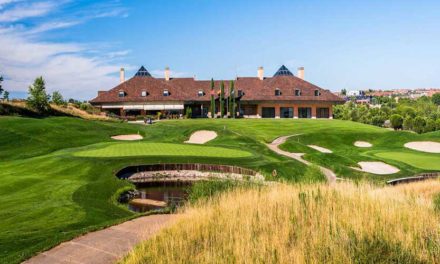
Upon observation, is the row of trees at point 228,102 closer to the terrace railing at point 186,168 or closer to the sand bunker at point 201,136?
the sand bunker at point 201,136

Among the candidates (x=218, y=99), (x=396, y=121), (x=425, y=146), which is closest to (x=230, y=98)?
(x=218, y=99)

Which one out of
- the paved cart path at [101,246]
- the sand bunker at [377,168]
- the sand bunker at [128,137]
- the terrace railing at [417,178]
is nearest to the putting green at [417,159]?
the terrace railing at [417,178]

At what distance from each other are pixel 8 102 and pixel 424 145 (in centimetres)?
4488

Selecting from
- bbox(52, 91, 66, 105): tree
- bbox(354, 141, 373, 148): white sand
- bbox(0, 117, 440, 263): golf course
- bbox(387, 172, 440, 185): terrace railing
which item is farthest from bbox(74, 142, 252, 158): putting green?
bbox(52, 91, 66, 105): tree

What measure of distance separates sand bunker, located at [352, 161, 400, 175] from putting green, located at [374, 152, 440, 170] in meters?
2.10

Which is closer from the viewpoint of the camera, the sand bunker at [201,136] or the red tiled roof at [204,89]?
the sand bunker at [201,136]

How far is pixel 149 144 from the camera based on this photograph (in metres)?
34.2

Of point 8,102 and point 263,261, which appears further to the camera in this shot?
point 8,102

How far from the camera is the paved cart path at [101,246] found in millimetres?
9422

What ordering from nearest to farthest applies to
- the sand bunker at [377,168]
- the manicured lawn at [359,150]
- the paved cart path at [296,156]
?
the paved cart path at [296,156]
the sand bunker at [377,168]
the manicured lawn at [359,150]

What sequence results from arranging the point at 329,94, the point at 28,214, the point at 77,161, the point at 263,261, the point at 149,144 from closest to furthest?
the point at 263,261 < the point at 28,214 < the point at 77,161 < the point at 149,144 < the point at 329,94

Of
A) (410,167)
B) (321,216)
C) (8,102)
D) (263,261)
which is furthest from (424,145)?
(8,102)

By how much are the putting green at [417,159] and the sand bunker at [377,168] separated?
6.88 ft

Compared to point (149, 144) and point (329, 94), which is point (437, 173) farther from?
point (329, 94)
